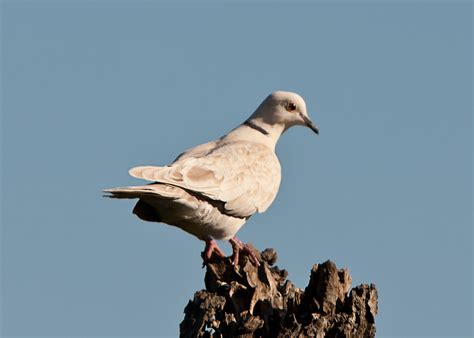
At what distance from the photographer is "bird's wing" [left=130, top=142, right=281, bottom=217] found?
44.5 ft

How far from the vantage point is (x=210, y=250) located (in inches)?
550

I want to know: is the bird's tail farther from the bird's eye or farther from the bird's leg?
the bird's eye

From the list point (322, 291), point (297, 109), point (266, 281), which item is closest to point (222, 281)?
point (266, 281)

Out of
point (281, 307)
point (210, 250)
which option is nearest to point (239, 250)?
point (210, 250)

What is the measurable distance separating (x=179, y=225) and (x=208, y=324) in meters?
2.71

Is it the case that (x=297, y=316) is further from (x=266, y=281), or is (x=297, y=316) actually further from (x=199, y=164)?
(x=199, y=164)

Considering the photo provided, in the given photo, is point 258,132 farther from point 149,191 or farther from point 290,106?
point 149,191

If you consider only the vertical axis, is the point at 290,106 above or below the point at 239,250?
above

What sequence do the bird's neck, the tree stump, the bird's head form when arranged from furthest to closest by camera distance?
the bird's head, the bird's neck, the tree stump

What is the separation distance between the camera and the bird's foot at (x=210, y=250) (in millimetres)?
13773

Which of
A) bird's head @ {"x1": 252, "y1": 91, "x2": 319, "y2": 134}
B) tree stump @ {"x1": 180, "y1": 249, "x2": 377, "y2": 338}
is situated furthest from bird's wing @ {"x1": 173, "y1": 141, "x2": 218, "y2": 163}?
tree stump @ {"x1": 180, "y1": 249, "x2": 377, "y2": 338}

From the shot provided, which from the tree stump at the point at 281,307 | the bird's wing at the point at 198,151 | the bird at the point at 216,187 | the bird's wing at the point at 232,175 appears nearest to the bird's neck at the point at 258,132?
the bird at the point at 216,187

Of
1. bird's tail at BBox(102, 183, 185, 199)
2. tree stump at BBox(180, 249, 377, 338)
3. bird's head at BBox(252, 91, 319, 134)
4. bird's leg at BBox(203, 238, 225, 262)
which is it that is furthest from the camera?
bird's head at BBox(252, 91, 319, 134)

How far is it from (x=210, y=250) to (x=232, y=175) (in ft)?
3.53
